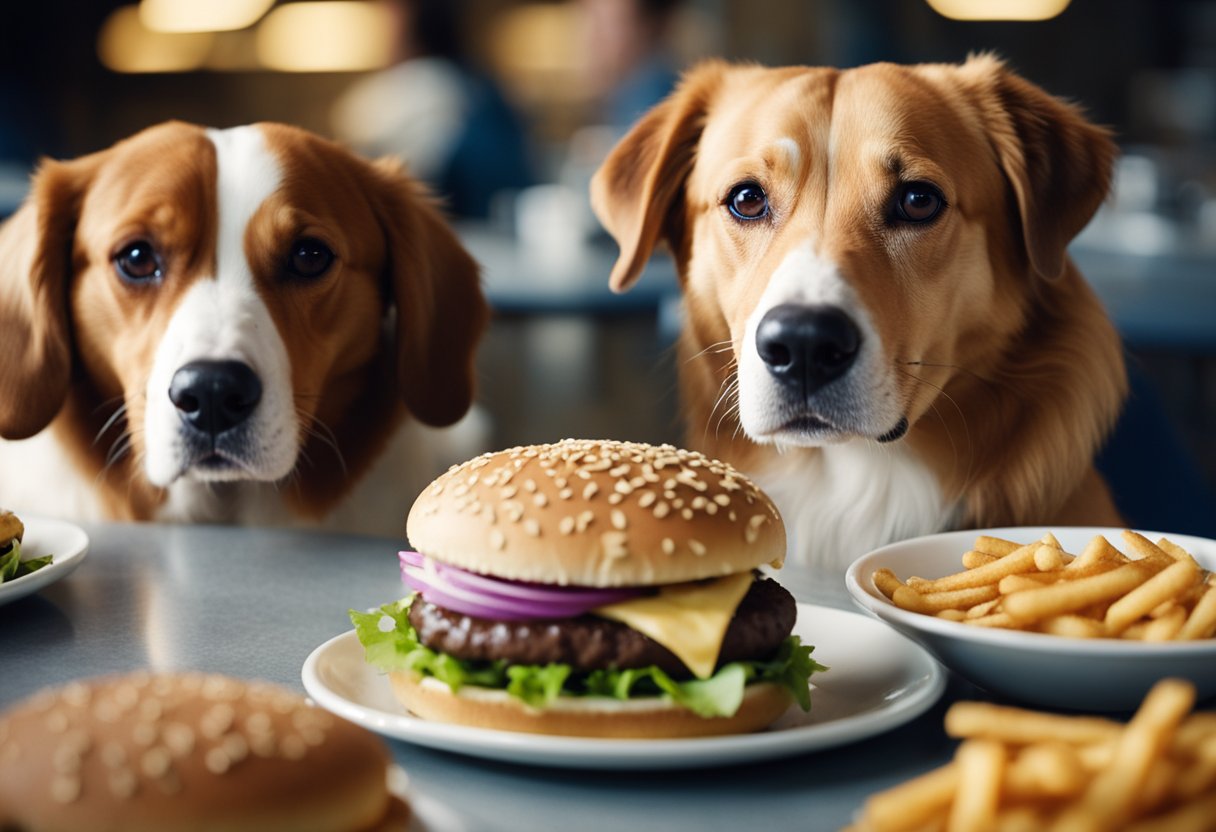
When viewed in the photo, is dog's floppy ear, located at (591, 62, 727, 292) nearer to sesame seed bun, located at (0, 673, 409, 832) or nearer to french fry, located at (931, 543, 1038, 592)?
french fry, located at (931, 543, 1038, 592)

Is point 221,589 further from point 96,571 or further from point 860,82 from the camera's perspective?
point 860,82

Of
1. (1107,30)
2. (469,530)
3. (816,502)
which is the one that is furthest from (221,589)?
(1107,30)

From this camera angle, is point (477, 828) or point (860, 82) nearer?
point (477, 828)

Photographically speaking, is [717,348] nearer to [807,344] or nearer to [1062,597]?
[807,344]

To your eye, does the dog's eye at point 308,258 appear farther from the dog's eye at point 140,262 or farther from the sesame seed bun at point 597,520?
the sesame seed bun at point 597,520

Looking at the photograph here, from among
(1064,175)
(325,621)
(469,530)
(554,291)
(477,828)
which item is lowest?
(554,291)

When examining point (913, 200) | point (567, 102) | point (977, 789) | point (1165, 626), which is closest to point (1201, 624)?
point (1165, 626)
